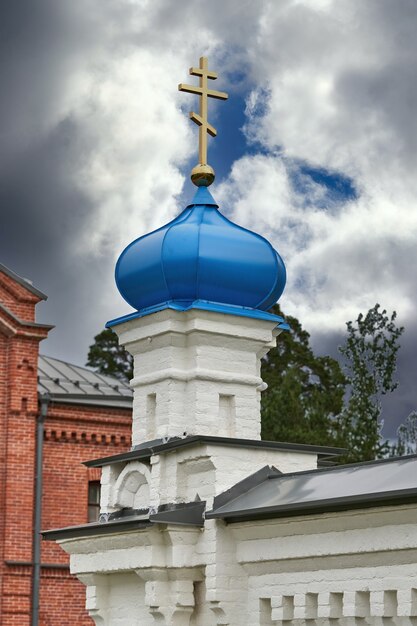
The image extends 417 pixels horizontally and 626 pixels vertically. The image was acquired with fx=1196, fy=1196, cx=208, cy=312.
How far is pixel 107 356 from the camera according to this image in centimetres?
3969

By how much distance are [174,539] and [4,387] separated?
12.8 meters

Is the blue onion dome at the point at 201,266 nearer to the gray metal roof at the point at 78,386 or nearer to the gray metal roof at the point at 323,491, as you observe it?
the gray metal roof at the point at 323,491

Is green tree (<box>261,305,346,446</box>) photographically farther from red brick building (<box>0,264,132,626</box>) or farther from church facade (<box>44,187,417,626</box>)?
church facade (<box>44,187,417,626</box>)

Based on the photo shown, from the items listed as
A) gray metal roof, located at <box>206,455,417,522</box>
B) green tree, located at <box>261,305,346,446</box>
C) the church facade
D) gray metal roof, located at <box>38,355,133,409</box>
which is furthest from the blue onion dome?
green tree, located at <box>261,305,346,446</box>

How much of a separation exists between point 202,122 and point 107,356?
2898cm

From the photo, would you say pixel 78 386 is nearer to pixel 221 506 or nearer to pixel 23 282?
pixel 23 282

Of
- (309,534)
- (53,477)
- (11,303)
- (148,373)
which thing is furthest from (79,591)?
(309,534)

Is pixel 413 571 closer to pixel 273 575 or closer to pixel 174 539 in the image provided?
pixel 273 575

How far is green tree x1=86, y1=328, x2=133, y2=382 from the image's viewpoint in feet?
129

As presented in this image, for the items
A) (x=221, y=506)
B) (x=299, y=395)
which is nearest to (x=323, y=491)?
(x=221, y=506)

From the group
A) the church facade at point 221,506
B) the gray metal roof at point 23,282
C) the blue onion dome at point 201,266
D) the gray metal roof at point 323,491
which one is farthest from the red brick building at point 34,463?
the gray metal roof at point 323,491

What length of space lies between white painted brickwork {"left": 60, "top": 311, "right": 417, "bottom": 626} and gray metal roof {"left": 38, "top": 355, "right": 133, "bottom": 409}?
1176cm

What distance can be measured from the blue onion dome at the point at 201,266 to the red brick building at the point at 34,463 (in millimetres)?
11472

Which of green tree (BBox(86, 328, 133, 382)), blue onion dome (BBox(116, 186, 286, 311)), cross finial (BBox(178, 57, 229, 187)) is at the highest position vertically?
green tree (BBox(86, 328, 133, 382))
